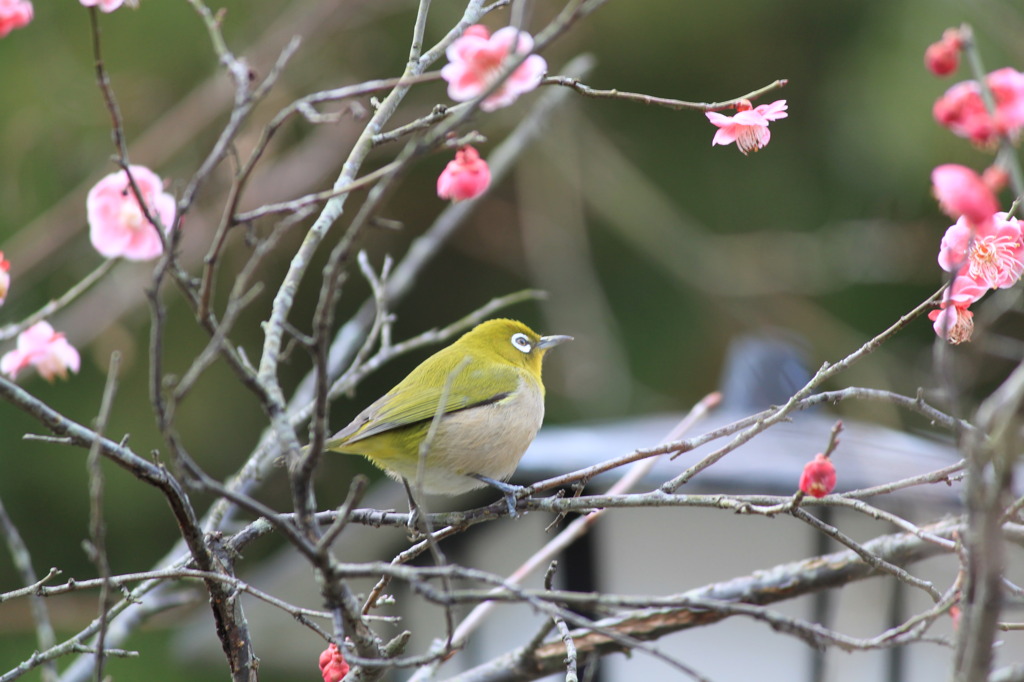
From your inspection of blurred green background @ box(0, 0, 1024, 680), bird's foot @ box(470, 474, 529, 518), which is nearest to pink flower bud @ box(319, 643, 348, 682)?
bird's foot @ box(470, 474, 529, 518)

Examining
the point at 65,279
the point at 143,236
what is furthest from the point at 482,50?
the point at 65,279

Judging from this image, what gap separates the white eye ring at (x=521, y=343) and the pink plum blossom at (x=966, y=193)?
232 centimetres

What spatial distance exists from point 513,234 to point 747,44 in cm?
204

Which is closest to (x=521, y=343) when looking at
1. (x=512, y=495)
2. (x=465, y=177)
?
(x=512, y=495)

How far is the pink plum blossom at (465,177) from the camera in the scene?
6.12ft

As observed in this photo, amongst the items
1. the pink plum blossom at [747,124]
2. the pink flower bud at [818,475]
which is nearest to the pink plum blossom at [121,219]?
the pink plum blossom at [747,124]

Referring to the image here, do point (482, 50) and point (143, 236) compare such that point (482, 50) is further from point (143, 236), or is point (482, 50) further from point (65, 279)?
point (65, 279)

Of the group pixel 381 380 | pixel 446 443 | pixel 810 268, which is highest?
pixel 810 268

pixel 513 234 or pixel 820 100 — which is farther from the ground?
pixel 820 100

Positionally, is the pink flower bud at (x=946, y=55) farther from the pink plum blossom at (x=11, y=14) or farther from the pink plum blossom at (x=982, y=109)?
the pink plum blossom at (x=11, y=14)

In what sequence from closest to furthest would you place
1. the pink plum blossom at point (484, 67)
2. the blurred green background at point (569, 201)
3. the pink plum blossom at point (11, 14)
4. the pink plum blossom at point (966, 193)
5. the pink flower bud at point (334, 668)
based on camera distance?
the pink plum blossom at point (966, 193) → the pink plum blossom at point (484, 67) → the pink plum blossom at point (11, 14) → the pink flower bud at point (334, 668) → the blurred green background at point (569, 201)

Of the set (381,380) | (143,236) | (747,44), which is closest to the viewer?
(143,236)

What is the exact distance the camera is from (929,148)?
5.70 meters

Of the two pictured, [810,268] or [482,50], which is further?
[810,268]
